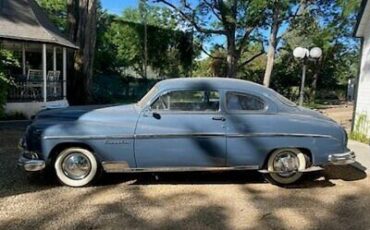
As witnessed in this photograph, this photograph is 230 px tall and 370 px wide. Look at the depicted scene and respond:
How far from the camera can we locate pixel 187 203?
5496 millimetres

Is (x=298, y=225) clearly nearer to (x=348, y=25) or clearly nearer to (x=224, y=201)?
(x=224, y=201)

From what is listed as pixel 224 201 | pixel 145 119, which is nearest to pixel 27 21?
pixel 145 119

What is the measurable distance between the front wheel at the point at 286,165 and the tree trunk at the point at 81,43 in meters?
14.1

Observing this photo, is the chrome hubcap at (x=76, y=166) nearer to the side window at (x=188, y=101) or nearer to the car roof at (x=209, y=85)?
the side window at (x=188, y=101)

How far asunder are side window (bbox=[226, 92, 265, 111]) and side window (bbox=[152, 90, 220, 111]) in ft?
0.66

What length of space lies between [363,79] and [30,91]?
38.3 ft

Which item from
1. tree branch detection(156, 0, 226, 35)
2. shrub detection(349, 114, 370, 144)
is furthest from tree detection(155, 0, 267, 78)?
shrub detection(349, 114, 370, 144)

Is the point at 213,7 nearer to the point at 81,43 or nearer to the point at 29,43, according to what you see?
→ the point at 81,43

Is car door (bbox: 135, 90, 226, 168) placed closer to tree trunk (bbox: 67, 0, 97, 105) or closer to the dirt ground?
the dirt ground

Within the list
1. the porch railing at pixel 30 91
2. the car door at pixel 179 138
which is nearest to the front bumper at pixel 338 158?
the car door at pixel 179 138

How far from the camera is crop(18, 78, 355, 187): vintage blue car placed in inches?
240

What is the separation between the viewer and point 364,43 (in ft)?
39.2

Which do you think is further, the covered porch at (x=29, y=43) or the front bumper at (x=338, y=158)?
the covered porch at (x=29, y=43)

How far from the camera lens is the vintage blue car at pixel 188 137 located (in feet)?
20.0
